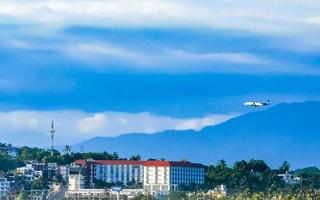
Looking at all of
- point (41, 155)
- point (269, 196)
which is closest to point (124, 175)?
point (41, 155)

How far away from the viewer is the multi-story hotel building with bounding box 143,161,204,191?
12639 cm

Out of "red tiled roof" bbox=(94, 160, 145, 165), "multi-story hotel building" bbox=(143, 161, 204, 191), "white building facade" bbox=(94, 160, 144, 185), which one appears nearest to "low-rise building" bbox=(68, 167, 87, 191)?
"white building facade" bbox=(94, 160, 144, 185)

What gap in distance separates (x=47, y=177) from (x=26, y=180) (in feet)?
10.9

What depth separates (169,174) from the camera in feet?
441

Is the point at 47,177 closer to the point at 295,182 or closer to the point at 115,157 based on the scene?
the point at 115,157

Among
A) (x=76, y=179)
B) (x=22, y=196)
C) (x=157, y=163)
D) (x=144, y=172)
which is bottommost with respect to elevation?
(x=22, y=196)

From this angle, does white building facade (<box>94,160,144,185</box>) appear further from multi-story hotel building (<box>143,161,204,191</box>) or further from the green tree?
the green tree

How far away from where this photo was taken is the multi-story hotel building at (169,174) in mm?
126387

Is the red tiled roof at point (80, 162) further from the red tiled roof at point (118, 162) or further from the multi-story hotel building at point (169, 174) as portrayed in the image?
the multi-story hotel building at point (169, 174)

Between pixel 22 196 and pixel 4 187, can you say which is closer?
pixel 22 196

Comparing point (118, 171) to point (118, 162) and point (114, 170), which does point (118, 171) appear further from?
point (118, 162)

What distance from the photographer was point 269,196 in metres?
90.8

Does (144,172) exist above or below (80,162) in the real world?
below

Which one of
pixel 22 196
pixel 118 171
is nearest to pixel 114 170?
pixel 118 171
